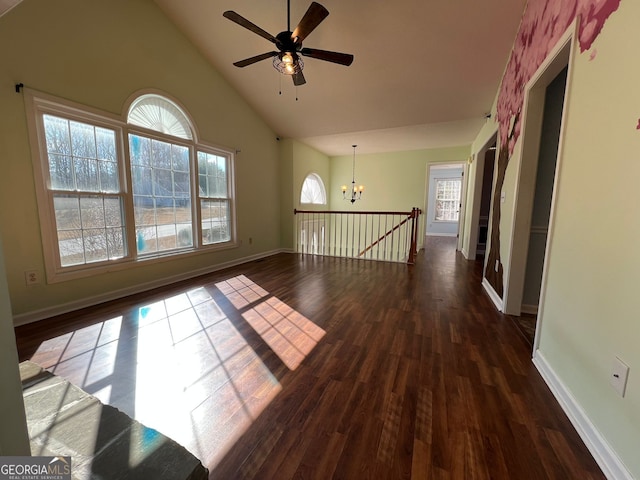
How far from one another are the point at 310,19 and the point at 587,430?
3.22 metres

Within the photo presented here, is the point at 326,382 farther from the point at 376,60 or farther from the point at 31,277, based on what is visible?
the point at 376,60

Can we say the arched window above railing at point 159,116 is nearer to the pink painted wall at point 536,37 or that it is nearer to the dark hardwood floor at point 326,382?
the dark hardwood floor at point 326,382

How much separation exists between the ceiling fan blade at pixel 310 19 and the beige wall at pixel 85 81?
1.98 m

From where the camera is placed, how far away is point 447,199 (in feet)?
31.3

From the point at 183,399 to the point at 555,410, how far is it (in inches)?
79.9

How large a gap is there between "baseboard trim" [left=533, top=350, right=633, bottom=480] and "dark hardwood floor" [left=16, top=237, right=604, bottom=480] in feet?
0.14

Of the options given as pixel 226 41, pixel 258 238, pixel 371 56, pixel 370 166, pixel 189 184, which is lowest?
pixel 258 238

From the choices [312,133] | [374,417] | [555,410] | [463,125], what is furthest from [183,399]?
[463,125]

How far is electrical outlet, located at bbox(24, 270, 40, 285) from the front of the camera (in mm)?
2287

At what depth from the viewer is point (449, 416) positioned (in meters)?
1.32

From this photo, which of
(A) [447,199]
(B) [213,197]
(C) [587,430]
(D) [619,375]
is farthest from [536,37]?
(A) [447,199]

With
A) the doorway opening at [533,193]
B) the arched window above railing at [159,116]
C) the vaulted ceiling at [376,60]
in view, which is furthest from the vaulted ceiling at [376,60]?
the doorway opening at [533,193]

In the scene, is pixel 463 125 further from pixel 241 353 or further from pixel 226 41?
pixel 241 353

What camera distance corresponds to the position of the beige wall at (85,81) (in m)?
2.15
